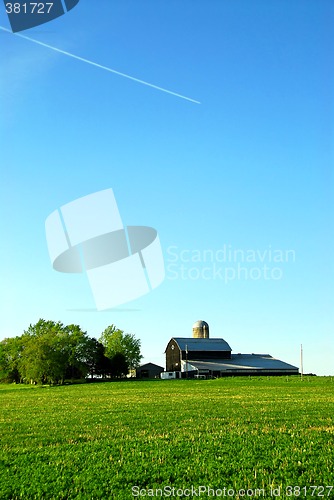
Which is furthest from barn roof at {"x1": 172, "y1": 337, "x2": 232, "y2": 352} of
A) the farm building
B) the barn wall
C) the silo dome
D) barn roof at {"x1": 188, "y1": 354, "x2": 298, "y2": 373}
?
the silo dome

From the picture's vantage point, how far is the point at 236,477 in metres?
9.75

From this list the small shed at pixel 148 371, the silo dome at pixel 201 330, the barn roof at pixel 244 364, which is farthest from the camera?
the small shed at pixel 148 371

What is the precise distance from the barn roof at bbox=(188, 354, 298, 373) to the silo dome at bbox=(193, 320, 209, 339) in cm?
1146

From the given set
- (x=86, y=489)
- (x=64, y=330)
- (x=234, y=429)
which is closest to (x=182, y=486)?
(x=86, y=489)

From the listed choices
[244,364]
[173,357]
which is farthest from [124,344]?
[244,364]

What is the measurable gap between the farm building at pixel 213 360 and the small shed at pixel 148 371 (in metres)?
20.6

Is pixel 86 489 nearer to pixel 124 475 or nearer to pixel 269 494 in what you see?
pixel 124 475

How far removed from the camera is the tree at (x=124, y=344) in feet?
461

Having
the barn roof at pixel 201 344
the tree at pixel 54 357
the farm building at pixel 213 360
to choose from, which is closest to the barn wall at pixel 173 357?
the farm building at pixel 213 360

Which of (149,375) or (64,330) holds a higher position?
(64,330)

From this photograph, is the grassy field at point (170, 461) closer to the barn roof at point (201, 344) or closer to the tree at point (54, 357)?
the tree at point (54, 357)

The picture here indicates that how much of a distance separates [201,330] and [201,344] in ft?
37.2

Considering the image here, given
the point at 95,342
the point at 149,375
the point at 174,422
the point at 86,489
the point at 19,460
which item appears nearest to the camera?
the point at 86,489

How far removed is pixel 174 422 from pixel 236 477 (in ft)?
36.0
